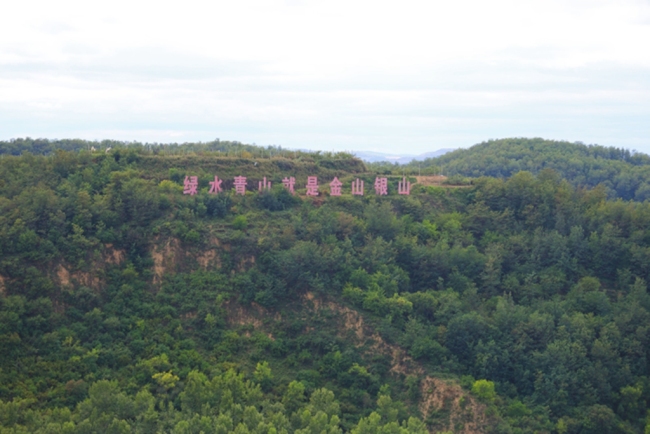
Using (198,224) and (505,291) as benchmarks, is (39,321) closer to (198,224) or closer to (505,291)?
(198,224)

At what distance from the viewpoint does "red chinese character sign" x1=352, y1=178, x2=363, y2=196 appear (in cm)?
3684

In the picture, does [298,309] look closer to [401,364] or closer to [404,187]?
[401,364]

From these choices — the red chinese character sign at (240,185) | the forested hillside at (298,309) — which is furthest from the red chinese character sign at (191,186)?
the red chinese character sign at (240,185)

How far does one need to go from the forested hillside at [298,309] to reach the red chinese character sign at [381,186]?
136 centimetres

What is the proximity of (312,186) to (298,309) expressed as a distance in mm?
8793

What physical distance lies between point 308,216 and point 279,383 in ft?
33.1

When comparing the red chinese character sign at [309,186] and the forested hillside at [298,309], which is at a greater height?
the red chinese character sign at [309,186]

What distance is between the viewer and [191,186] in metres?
33.2

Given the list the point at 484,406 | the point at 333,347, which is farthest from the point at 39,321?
the point at 484,406

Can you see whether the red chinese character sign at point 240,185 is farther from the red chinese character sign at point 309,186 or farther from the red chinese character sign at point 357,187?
the red chinese character sign at point 357,187

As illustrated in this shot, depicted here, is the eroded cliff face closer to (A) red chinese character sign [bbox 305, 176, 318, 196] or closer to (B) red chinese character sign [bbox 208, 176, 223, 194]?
(B) red chinese character sign [bbox 208, 176, 223, 194]

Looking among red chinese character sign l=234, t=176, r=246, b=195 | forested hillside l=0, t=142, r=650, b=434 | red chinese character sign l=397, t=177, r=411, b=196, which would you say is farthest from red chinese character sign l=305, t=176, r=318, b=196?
red chinese character sign l=397, t=177, r=411, b=196

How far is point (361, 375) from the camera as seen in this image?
85.1ft

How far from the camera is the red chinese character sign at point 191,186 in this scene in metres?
33.1
